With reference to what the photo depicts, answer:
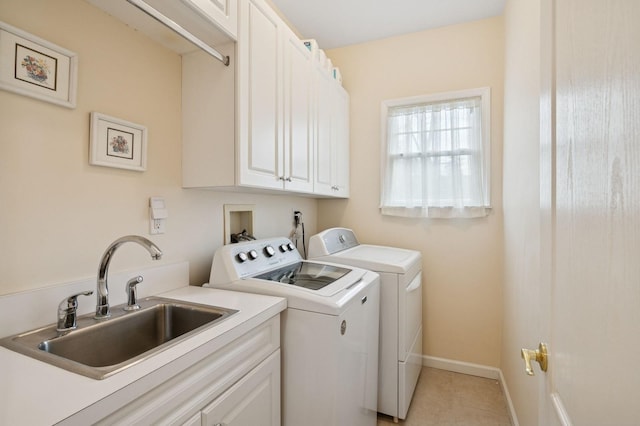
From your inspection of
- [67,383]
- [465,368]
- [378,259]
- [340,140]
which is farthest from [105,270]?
[465,368]

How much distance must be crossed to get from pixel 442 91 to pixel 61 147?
2.53m

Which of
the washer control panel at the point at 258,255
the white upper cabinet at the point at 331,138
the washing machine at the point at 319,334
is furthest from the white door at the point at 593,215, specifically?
the white upper cabinet at the point at 331,138

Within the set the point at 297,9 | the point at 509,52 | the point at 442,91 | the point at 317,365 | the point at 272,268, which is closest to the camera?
the point at 317,365

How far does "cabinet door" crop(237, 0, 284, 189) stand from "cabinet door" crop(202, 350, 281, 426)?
31.1 inches

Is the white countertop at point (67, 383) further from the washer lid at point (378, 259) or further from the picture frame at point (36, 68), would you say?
the washer lid at point (378, 259)

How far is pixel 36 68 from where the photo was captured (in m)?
0.97

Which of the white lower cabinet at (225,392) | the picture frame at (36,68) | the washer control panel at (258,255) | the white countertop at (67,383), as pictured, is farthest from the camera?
the washer control panel at (258,255)

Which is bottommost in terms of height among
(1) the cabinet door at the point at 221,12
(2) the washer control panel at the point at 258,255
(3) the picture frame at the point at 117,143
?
(2) the washer control panel at the point at 258,255

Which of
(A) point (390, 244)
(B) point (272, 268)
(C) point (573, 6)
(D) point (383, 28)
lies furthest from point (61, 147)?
(D) point (383, 28)

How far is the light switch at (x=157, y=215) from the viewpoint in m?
1.35

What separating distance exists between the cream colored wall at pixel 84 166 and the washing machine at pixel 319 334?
1.12 feet

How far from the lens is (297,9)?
2279 millimetres

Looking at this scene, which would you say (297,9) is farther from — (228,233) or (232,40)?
(228,233)

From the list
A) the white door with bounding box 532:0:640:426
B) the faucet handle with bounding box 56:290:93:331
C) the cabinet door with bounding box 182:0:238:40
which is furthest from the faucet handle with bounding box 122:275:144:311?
the white door with bounding box 532:0:640:426
